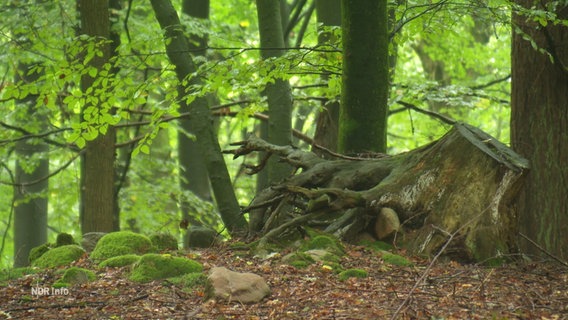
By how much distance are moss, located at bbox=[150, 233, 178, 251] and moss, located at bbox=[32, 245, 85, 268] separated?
79cm

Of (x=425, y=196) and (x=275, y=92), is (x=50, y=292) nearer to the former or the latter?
(x=425, y=196)

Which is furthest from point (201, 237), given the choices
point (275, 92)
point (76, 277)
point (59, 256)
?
point (275, 92)

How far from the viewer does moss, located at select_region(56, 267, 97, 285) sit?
5.85 m

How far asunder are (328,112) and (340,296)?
5.95 meters

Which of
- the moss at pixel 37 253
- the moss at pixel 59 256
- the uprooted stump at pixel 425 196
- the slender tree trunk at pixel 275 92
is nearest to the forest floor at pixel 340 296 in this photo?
the uprooted stump at pixel 425 196

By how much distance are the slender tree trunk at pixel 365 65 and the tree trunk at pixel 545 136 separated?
4.62 feet

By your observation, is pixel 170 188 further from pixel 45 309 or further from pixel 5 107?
pixel 45 309

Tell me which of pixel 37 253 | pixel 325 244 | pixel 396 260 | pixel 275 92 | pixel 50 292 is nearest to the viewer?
pixel 50 292

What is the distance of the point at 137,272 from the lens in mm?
6020

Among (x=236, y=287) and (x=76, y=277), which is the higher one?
(x=236, y=287)

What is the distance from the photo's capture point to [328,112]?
10.6m

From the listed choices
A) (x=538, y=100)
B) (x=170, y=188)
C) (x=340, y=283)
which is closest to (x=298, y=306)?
(x=340, y=283)

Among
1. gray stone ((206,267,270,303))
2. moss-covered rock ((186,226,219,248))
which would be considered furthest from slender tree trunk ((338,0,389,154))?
gray stone ((206,267,270,303))

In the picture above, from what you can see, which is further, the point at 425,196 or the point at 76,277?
the point at 425,196
